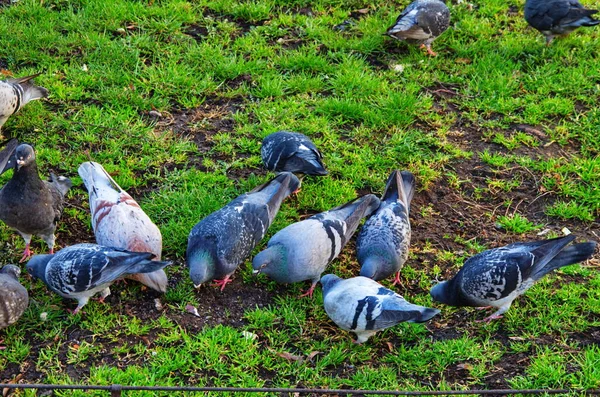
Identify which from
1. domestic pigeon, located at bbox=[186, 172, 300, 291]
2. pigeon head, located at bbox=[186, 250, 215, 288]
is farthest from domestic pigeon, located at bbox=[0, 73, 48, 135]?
pigeon head, located at bbox=[186, 250, 215, 288]

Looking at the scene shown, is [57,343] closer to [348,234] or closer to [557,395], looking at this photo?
[348,234]

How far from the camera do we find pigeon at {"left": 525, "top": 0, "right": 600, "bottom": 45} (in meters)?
7.85

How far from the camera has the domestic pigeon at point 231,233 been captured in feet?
16.8

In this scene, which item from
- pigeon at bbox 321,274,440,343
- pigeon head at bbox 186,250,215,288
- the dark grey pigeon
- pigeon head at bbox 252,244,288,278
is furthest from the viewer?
the dark grey pigeon

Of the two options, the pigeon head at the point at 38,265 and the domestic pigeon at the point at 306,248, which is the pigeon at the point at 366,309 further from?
the pigeon head at the point at 38,265

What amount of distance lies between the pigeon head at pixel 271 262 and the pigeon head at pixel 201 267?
326 mm

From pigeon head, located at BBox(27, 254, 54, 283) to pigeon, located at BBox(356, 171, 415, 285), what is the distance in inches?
89.6

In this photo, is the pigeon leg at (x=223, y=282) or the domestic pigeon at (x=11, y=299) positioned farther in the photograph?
the pigeon leg at (x=223, y=282)

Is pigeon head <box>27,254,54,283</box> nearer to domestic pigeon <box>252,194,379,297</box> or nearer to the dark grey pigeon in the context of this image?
domestic pigeon <box>252,194,379,297</box>

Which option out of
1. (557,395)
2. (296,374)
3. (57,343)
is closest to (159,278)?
(57,343)

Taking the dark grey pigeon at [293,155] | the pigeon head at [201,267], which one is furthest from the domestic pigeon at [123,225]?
the dark grey pigeon at [293,155]

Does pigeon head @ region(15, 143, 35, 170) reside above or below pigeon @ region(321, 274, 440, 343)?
above

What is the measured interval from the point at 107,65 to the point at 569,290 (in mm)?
5110

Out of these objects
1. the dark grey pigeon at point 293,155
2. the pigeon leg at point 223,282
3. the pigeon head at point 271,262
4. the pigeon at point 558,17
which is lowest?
the pigeon leg at point 223,282
